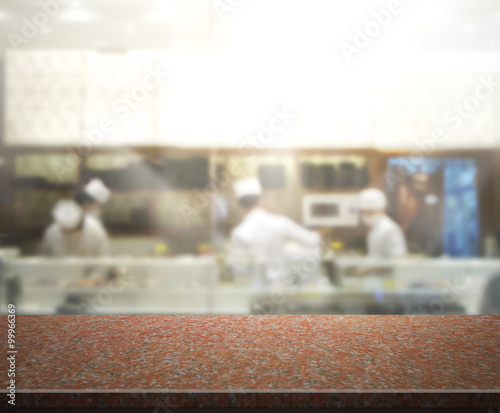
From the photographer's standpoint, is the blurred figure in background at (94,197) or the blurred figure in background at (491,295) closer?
the blurred figure in background at (491,295)

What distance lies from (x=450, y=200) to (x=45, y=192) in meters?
2.61

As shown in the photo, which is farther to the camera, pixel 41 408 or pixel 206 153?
pixel 206 153

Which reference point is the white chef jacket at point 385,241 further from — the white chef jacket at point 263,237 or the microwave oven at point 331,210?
the white chef jacket at point 263,237

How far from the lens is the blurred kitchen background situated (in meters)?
3.03

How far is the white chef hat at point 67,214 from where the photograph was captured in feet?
Result: 10.2

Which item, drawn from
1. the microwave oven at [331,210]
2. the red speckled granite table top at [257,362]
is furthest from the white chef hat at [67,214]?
the red speckled granite table top at [257,362]

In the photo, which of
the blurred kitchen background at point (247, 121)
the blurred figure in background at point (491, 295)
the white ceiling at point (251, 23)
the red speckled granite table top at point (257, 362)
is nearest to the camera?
the red speckled granite table top at point (257, 362)

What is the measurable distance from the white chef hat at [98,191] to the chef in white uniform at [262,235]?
84 centimetres

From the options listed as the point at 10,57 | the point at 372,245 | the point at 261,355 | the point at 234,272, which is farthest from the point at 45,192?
the point at 261,355

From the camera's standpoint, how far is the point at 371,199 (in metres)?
3.07

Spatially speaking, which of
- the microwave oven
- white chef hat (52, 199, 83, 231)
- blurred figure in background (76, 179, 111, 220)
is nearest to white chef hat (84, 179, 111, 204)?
blurred figure in background (76, 179, 111, 220)

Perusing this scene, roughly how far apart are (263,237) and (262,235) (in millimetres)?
14

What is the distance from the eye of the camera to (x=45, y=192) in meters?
3.14

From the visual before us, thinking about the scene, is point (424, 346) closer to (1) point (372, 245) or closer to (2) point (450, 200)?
(1) point (372, 245)
